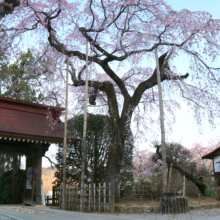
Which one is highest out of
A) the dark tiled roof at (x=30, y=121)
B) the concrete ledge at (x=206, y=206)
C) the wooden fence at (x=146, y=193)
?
the dark tiled roof at (x=30, y=121)

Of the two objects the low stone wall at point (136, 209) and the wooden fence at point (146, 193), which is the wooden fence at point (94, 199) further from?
the wooden fence at point (146, 193)

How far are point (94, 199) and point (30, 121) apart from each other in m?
5.82

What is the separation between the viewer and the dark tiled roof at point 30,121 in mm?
12534

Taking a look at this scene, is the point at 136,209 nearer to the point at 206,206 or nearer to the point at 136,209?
the point at 136,209

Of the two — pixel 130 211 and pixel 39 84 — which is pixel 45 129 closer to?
pixel 130 211

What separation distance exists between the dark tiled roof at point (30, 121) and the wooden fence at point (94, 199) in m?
2.80

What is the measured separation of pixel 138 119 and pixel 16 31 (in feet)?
26.2

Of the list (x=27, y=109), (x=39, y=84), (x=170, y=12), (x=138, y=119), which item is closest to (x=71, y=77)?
(x=27, y=109)

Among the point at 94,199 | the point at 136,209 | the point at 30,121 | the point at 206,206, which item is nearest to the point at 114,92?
the point at 30,121

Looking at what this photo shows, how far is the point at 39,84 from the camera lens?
21.5m

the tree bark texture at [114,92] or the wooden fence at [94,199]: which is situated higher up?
the tree bark texture at [114,92]

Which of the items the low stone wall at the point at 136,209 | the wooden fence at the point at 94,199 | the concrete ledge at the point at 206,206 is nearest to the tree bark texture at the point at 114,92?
the wooden fence at the point at 94,199

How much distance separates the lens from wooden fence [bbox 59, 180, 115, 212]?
1026cm

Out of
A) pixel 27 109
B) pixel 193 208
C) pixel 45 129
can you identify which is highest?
pixel 27 109
